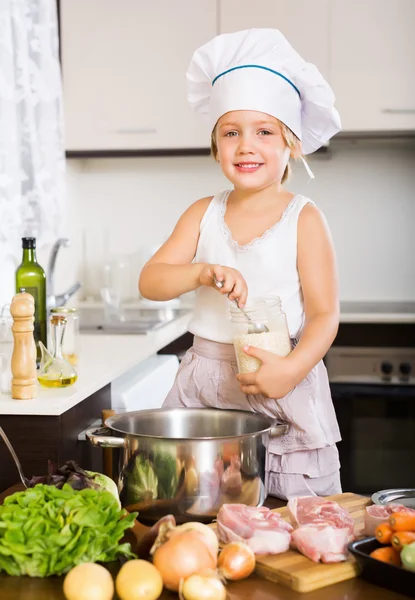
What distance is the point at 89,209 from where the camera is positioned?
355 centimetres

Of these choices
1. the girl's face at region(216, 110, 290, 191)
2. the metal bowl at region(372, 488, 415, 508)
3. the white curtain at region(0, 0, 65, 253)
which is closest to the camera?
the metal bowl at region(372, 488, 415, 508)

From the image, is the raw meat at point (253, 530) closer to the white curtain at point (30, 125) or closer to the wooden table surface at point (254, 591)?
the wooden table surface at point (254, 591)

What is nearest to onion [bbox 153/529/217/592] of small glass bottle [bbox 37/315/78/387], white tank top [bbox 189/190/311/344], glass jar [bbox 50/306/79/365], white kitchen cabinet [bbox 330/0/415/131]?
white tank top [bbox 189/190/311/344]

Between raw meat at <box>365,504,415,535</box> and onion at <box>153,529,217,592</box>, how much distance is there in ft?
0.66

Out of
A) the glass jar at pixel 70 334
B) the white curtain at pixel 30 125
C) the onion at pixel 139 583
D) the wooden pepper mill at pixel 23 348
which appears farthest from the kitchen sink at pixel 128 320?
the onion at pixel 139 583

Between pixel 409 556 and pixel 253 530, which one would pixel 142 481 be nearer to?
pixel 253 530

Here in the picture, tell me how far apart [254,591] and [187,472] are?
16cm

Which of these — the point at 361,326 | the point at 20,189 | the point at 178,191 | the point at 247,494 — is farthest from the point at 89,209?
the point at 247,494

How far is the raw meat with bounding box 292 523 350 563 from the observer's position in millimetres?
833

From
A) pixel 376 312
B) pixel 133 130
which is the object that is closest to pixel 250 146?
pixel 376 312

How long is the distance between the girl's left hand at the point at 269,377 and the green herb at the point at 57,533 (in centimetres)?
31

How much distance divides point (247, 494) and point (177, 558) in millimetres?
194

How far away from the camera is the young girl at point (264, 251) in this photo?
1231 millimetres

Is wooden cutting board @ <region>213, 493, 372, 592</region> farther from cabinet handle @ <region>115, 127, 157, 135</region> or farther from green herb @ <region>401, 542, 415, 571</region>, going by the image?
cabinet handle @ <region>115, 127, 157, 135</region>
